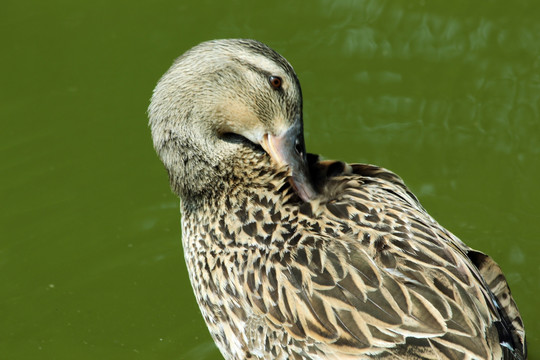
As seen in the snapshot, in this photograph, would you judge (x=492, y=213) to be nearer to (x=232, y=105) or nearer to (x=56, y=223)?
(x=232, y=105)

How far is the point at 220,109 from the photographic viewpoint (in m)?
4.80

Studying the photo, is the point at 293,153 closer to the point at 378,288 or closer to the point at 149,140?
the point at 378,288

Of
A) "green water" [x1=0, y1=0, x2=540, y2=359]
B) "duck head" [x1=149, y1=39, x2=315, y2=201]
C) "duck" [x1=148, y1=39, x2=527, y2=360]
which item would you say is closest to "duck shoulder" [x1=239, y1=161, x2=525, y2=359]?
"duck" [x1=148, y1=39, x2=527, y2=360]

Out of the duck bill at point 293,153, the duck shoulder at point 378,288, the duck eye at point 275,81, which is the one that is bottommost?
the duck shoulder at point 378,288

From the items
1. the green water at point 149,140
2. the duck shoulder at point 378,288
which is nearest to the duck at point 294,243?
the duck shoulder at point 378,288

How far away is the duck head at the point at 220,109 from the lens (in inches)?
183

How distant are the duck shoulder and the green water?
1.53 meters

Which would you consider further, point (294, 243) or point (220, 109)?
point (220, 109)

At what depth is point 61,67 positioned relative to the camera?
23.9ft

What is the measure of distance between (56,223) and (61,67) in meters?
1.70

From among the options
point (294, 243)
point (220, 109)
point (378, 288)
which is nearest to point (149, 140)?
point (220, 109)

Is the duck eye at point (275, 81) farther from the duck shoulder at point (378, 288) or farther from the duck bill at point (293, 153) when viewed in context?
the duck shoulder at point (378, 288)

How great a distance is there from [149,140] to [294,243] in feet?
9.56

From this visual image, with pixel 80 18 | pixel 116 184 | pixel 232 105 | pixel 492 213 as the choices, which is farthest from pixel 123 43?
pixel 492 213
